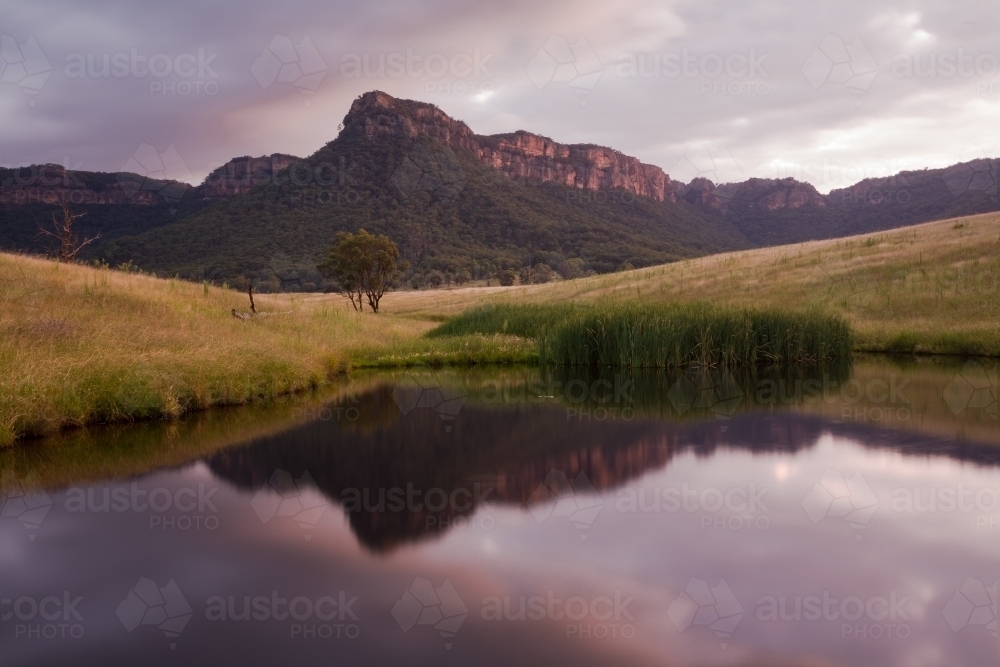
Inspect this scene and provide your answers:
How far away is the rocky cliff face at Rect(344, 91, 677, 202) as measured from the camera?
353 feet

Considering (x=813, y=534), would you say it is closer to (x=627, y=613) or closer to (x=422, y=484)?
(x=627, y=613)

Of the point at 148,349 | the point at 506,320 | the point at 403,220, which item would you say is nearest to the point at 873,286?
the point at 506,320

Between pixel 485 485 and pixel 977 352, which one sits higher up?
pixel 485 485

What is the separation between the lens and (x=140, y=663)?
14.3 feet

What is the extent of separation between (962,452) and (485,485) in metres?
6.73

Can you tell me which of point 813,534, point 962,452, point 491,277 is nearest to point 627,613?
point 813,534

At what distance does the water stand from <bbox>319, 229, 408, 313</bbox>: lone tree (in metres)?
35.9

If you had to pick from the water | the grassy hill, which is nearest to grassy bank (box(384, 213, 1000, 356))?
the grassy hill

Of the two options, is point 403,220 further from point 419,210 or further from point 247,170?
point 247,170

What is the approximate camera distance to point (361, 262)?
1853 inches

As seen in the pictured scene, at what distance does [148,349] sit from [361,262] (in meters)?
32.6

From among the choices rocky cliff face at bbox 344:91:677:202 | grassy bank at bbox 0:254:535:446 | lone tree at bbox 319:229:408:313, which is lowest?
grassy bank at bbox 0:254:535:446

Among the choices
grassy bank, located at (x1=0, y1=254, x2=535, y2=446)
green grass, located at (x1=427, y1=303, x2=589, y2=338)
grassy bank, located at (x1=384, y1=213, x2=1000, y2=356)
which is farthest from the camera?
green grass, located at (x1=427, y1=303, x2=589, y2=338)

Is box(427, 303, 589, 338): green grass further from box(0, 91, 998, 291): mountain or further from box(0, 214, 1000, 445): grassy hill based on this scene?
box(0, 91, 998, 291): mountain
